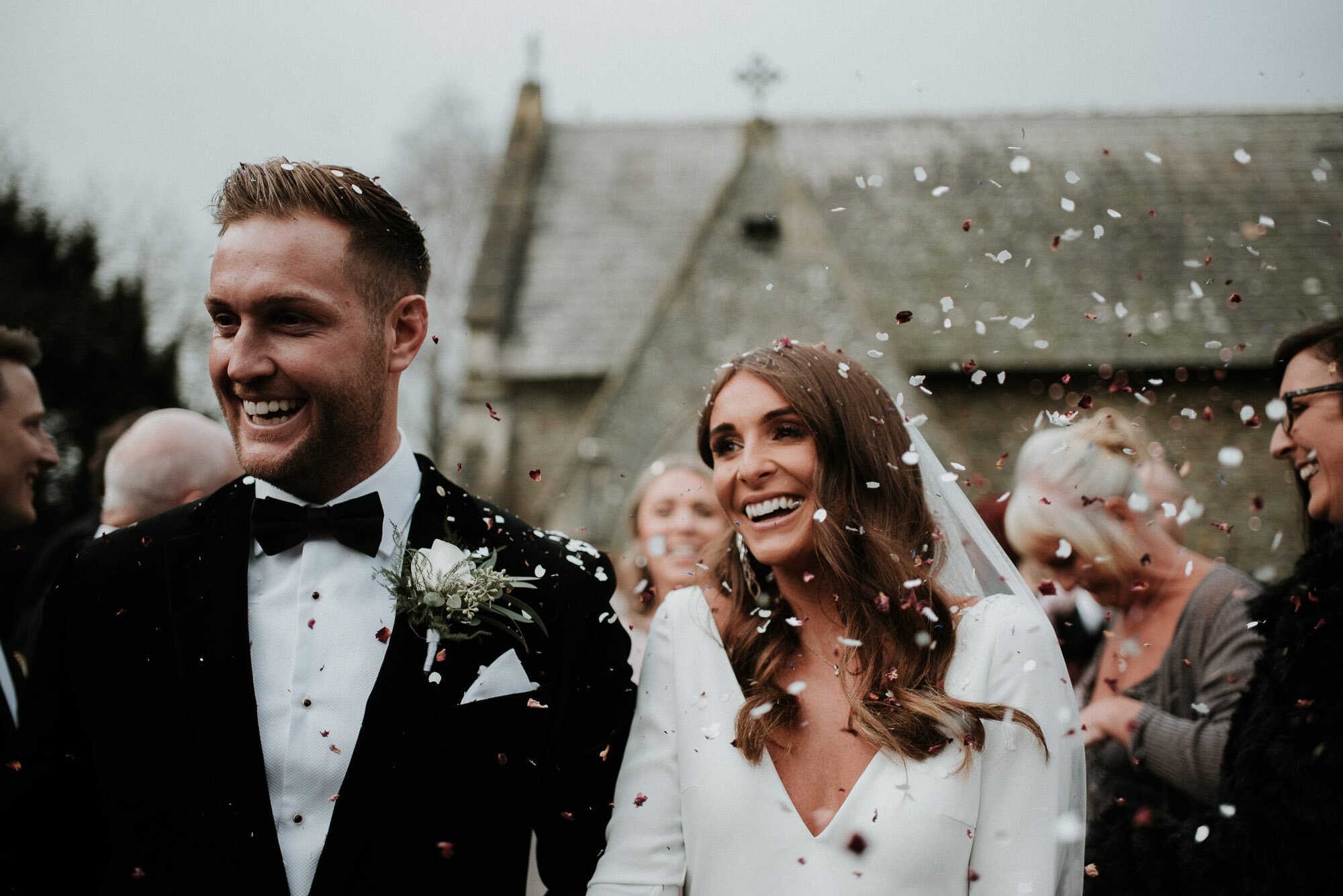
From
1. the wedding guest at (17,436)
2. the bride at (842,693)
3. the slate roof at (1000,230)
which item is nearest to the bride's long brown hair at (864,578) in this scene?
the bride at (842,693)

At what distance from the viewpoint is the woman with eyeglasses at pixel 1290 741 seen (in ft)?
7.28

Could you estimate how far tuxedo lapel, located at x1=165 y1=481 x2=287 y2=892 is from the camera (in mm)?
A: 2014

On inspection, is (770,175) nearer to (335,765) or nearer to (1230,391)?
(1230,391)

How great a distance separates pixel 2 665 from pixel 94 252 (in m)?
13.4

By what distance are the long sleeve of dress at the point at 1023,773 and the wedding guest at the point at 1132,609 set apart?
1217 millimetres

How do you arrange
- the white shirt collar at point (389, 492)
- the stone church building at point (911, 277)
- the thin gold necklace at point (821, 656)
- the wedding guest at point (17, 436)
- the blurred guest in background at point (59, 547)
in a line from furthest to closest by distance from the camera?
the stone church building at point (911, 277) → the blurred guest in background at point (59, 547) → the wedding guest at point (17, 436) → the thin gold necklace at point (821, 656) → the white shirt collar at point (389, 492)

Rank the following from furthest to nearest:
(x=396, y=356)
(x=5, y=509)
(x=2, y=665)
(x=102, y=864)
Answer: (x=5, y=509)
(x=2, y=665)
(x=396, y=356)
(x=102, y=864)

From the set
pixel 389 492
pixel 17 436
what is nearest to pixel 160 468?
pixel 17 436

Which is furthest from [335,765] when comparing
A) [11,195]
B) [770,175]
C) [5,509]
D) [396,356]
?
[770,175]

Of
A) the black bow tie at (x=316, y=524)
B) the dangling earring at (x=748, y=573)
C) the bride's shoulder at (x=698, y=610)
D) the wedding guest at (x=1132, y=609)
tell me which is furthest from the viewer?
the wedding guest at (x=1132, y=609)

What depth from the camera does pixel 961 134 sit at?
2230 cm

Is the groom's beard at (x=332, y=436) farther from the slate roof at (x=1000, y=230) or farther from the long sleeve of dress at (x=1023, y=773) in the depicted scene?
the slate roof at (x=1000, y=230)

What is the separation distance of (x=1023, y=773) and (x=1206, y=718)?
145cm

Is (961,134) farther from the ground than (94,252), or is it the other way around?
(961,134)
